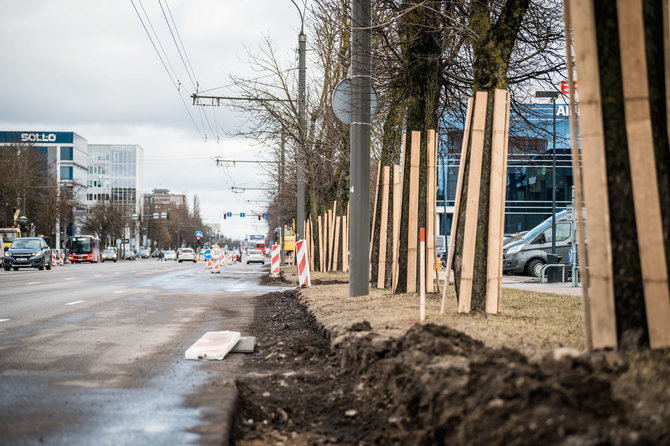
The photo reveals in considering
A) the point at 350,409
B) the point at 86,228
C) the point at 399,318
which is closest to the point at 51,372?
the point at 350,409

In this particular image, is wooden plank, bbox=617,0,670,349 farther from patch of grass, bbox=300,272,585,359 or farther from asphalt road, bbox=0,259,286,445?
asphalt road, bbox=0,259,286,445

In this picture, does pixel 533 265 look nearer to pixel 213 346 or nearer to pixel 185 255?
pixel 213 346

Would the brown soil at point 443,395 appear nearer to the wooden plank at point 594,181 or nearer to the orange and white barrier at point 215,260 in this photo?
the wooden plank at point 594,181

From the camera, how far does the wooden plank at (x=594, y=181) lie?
4496 mm

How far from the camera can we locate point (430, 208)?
39.3ft

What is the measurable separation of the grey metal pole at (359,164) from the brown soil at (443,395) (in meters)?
4.68

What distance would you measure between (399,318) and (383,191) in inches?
264

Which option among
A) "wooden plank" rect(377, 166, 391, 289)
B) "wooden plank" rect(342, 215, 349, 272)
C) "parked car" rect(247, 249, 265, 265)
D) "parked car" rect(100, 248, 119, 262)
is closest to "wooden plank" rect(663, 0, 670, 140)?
"wooden plank" rect(377, 166, 391, 289)

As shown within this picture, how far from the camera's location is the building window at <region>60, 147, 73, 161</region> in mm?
116250

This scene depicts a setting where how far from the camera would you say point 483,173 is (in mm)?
8469

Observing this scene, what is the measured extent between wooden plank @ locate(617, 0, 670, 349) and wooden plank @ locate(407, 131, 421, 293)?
7.43 meters

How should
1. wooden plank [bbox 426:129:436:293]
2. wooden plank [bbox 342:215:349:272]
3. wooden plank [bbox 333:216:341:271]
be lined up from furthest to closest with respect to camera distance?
1. wooden plank [bbox 333:216:341:271]
2. wooden plank [bbox 342:215:349:272]
3. wooden plank [bbox 426:129:436:293]

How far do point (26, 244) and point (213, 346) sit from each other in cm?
3614

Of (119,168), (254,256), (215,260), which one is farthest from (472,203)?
(119,168)
